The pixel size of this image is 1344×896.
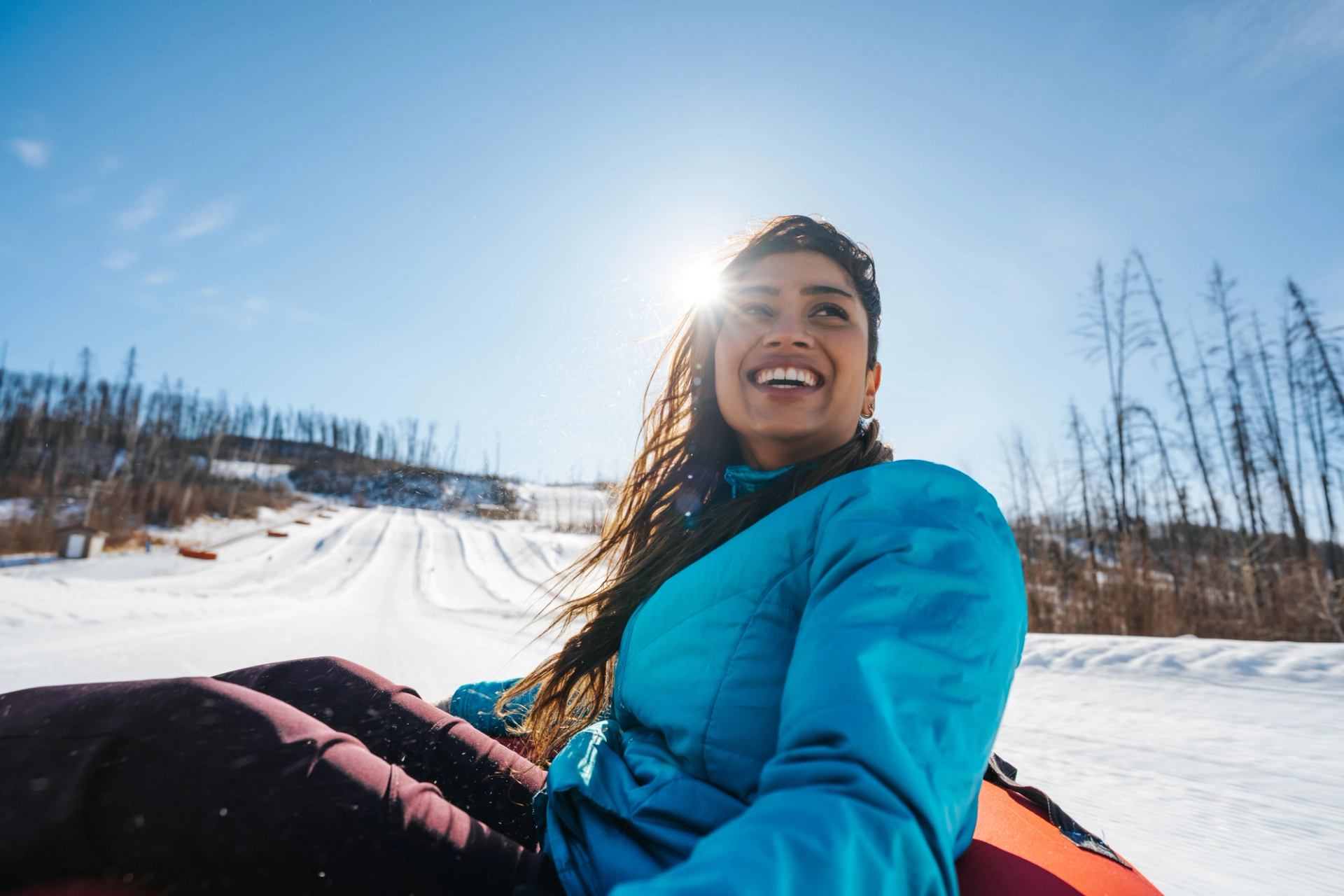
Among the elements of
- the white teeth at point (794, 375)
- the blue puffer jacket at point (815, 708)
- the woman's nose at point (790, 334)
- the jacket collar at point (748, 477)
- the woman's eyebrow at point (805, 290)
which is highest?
the woman's eyebrow at point (805, 290)

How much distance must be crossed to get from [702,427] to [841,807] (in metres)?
1.19

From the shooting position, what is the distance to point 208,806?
72 cm

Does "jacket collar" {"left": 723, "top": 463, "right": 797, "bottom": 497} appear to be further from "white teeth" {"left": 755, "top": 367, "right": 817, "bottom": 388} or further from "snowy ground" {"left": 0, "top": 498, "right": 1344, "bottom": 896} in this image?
"snowy ground" {"left": 0, "top": 498, "right": 1344, "bottom": 896}

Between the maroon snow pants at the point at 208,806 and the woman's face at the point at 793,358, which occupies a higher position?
the woman's face at the point at 793,358

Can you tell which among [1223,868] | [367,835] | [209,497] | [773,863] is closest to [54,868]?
[367,835]

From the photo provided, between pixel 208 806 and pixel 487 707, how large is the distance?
39.7 inches

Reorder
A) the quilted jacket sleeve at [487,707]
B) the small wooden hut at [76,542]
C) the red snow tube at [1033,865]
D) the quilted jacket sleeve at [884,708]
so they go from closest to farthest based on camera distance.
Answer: the quilted jacket sleeve at [884,708]
the red snow tube at [1033,865]
the quilted jacket sleeve at [487,707]
the small wooden hut at [76,542]

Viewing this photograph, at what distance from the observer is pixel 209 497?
26297 millimetres

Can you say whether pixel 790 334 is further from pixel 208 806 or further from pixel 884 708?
pixel 208 806

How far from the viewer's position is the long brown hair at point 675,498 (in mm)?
1218

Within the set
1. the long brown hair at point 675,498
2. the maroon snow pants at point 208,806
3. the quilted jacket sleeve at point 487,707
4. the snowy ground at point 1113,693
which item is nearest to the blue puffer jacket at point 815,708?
the maroon snow pants at point 208,806

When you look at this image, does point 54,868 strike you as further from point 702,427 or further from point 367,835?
point 702,427

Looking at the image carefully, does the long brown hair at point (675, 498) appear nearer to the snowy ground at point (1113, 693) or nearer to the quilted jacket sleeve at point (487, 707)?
the quilted jacket sleeve at point (487, 707)

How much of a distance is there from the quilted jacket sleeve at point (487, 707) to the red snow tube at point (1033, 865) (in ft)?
3.56
